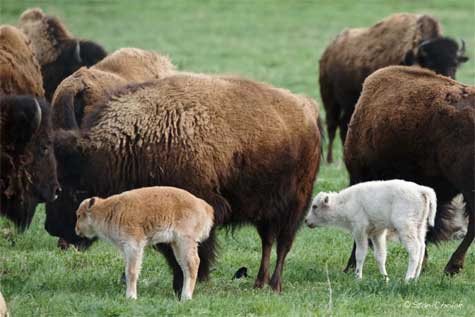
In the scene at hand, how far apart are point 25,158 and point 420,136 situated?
3859mm

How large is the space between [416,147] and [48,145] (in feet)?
11.9

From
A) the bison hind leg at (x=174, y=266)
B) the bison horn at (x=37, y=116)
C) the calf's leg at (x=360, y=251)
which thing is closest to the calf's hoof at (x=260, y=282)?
the calf's leg at (x=360, y=251)

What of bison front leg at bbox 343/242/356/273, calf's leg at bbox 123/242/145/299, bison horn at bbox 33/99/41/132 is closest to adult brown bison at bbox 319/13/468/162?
bison front leg at bbox 343/242/356/273

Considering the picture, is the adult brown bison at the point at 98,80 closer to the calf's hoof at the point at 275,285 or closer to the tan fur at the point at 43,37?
the calf's hoof at the point at 275,285

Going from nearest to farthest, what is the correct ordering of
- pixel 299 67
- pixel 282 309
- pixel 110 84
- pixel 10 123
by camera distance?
pixel 282 309 → pixel 10 123 → pixel 110 84 → pixel 299 67

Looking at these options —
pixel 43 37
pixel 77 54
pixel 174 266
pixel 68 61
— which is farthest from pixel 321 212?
pixel 43 37

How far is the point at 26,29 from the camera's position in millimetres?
16766

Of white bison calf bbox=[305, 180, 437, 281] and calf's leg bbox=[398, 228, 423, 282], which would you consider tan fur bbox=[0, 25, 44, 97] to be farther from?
calf's leg bbox=[398, 228, 423, 282]

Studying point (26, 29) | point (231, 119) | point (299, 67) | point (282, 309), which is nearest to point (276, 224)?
point (231, 119)

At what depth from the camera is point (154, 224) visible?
8.57 metres

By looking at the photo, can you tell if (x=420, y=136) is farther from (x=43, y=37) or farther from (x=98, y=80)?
(x=43, y=37)

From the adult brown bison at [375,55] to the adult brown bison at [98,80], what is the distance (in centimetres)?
481

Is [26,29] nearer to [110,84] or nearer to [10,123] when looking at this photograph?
[110,84]

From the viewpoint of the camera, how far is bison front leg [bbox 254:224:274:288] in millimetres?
10070
